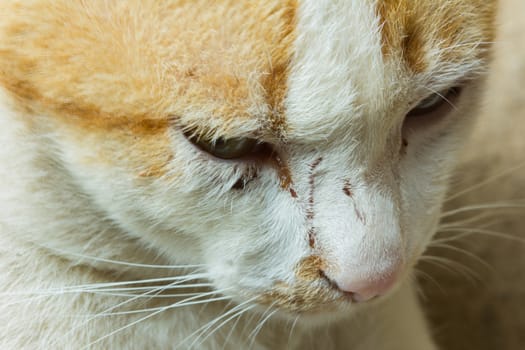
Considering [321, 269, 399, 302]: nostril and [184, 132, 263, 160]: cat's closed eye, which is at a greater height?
[184, 132, 263, 160]: cat's closed eye

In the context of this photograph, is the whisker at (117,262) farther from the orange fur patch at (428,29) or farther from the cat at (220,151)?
the orange fur patch at (428,29)

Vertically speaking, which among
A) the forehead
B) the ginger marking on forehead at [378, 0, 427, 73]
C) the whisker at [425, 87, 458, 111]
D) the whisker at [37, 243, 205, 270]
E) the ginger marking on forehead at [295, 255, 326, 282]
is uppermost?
the ginger marking on forehead at [378, 0, 427, 73]

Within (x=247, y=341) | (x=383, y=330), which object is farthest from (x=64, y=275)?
(x=383, y=330)

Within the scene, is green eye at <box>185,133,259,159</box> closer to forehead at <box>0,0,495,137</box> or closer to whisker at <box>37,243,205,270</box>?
forehead at <box>0,0,495,137</box>

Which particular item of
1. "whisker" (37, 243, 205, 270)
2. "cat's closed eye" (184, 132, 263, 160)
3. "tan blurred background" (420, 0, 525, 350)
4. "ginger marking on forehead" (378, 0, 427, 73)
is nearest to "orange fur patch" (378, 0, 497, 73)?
"ginger marking on forehead" (378, 0, 427, 73)

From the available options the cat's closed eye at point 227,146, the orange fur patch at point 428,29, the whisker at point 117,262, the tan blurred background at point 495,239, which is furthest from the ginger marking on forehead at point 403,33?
the tan blurred background at point 495,239

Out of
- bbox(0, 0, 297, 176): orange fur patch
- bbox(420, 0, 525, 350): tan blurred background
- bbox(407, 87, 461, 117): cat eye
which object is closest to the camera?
bbox(0, 0, 297, 176): orange fur patch

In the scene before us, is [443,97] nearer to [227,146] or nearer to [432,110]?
[432,110]
